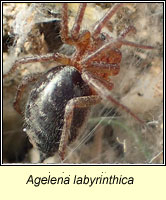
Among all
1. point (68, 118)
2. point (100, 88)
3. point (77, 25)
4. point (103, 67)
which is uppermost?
point (77, 25)

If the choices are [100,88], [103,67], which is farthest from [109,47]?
[100,88]

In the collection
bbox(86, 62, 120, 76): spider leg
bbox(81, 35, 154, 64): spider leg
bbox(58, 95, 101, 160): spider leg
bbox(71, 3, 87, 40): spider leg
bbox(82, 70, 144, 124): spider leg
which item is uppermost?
bbox(71, 3, 87, 40): spider leg

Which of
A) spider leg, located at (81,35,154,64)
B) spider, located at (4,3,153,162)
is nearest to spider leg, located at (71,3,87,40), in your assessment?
spider, located at (4,3,153,162)

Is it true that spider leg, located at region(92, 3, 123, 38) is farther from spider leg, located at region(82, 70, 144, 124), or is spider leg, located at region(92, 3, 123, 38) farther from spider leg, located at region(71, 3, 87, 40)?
spider leg, located at region(82, 70, 144, 124)

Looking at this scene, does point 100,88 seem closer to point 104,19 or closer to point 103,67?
point 103,67

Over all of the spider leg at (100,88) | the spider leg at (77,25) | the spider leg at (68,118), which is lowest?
the spider leg at (68,118)

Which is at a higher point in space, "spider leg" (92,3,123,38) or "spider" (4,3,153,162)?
"spider leg" (92,3,123,38)

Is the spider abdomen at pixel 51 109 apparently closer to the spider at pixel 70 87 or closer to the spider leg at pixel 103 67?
the spider at pixel 70 87

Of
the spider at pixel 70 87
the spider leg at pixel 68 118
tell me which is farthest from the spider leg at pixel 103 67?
the spider leg at pixel 68 118
